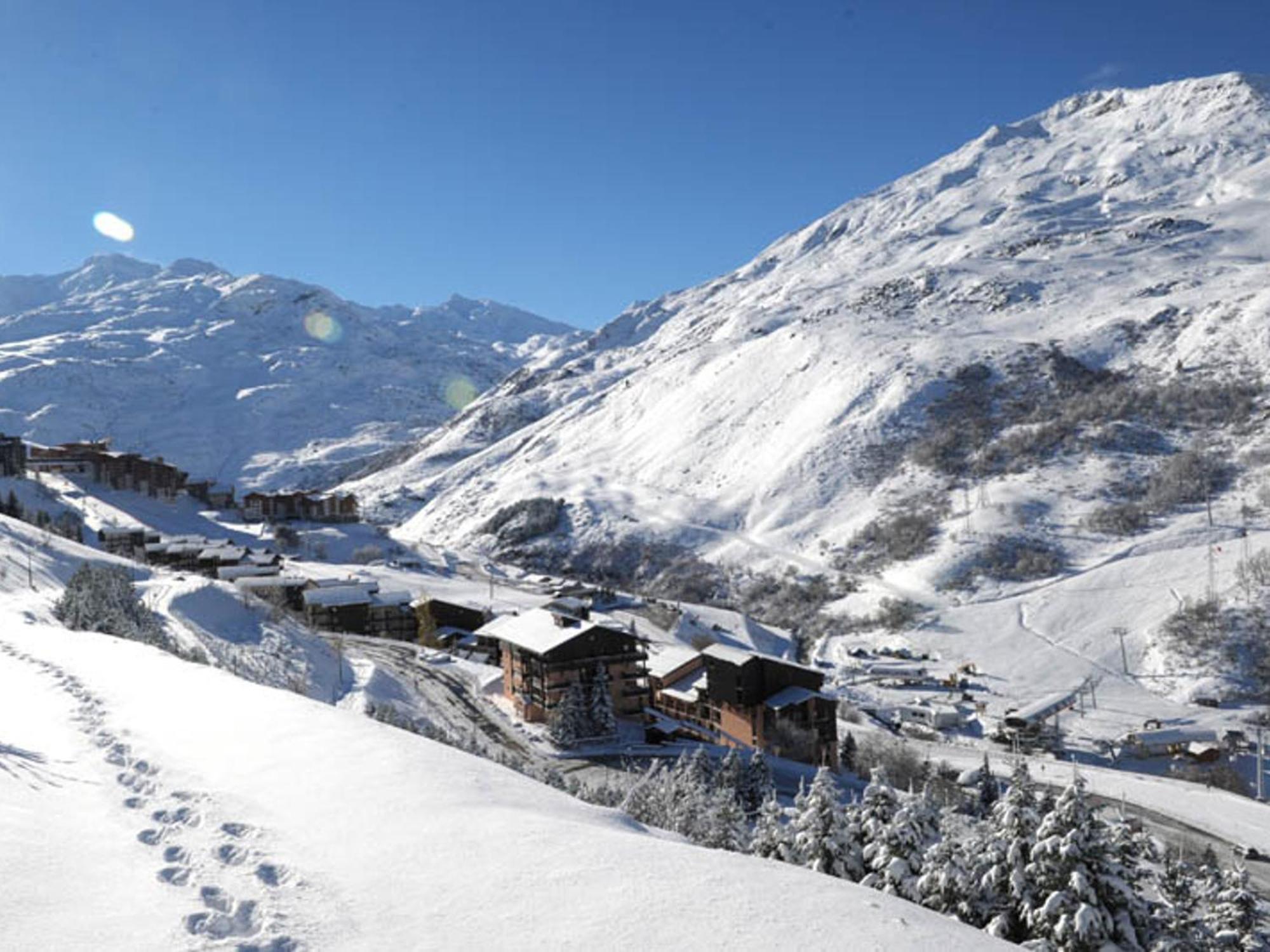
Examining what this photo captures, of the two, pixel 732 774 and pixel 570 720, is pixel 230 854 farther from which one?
pixel 570 720

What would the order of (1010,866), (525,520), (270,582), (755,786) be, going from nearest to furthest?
(1010,866), (755,786), (270,582), (525,520)

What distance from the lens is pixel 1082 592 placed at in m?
94.4

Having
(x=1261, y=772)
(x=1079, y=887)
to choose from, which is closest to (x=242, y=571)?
(x=1079, y=887)

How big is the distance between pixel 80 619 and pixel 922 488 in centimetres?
11993

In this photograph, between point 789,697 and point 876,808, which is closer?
point 876,808

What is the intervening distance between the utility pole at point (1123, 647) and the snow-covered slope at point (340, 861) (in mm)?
85631

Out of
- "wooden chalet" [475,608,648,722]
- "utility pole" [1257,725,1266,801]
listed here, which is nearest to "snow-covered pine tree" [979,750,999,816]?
"wooden chalet" [475,608,648,722]

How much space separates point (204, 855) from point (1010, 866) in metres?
16.5

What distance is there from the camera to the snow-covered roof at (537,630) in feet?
158

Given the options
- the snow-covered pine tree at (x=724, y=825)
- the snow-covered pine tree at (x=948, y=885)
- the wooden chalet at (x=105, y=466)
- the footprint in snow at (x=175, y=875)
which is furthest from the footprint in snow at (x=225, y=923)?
the wooden chalet at (x=105, y=466)

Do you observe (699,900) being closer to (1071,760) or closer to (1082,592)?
(1071,760)

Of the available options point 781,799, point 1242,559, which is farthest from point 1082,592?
point 781,799

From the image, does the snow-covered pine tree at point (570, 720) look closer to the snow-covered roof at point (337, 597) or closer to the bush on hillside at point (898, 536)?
the snow-covered roof at point (337, 597)

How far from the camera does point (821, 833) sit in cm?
2098
